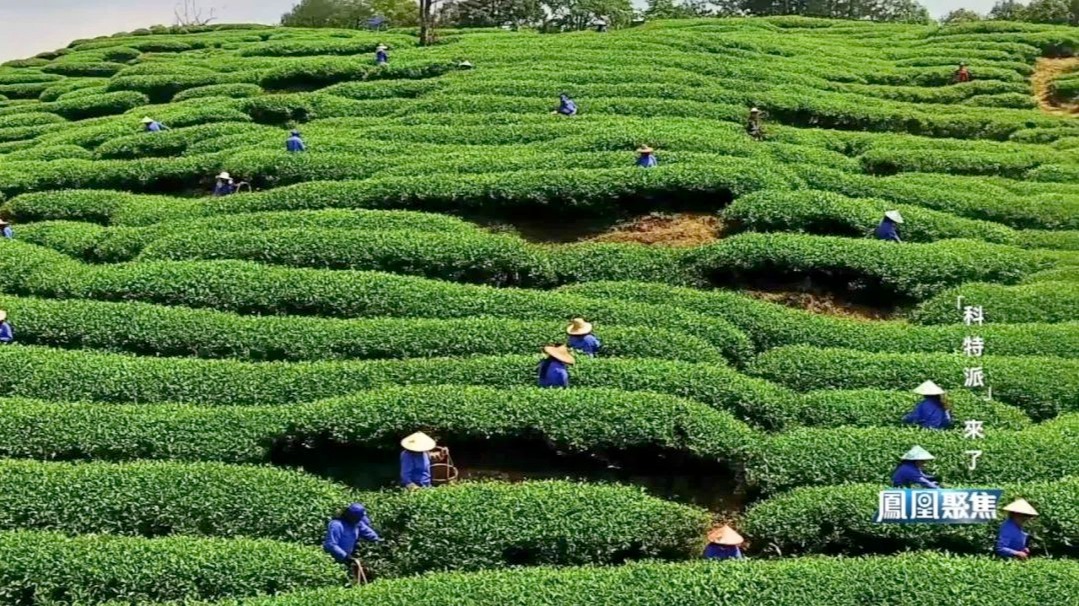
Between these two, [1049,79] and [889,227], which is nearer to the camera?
[889,227]

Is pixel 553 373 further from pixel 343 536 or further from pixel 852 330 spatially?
pixel 852 330

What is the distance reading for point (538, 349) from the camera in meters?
19.1

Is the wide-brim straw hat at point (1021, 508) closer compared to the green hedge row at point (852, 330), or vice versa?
the wide-brim straw hat at point (1021, 508)

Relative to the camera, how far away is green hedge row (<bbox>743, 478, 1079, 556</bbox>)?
1349cm

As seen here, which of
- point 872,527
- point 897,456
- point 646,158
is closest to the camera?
point 872,527

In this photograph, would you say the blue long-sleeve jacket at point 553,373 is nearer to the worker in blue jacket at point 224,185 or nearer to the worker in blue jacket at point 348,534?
the worker in blue jacket at point 348,534

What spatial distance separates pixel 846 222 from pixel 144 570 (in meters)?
18.8

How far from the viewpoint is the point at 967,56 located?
46719 mm

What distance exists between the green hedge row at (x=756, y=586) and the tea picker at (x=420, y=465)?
2.35 meters

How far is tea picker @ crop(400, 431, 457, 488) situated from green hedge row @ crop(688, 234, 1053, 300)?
9.90 metres

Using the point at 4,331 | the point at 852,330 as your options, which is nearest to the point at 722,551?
the point at 852,330

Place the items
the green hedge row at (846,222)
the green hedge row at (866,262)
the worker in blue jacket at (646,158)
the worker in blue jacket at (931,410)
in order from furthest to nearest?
the worker in blue jacket at (646,158)
the green hedge row at (846,222)
the green hedge row at (866,262)
the worker in blue jacket at (931,410)

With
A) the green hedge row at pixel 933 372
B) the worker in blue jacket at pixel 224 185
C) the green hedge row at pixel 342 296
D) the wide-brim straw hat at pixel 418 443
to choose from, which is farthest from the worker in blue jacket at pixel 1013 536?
the worker in blue jacket at pixel 224 185

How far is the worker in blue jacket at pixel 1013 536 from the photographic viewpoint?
42.1ft
